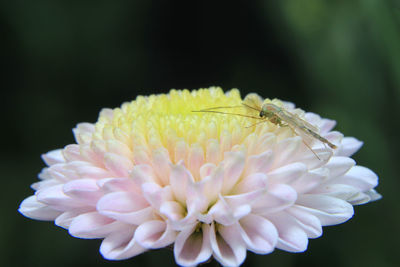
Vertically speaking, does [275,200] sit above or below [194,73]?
below

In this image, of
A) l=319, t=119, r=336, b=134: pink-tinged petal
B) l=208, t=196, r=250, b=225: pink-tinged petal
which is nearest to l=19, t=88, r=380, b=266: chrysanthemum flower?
l=208, t=196, r=250, b=225: pink-tinged petal

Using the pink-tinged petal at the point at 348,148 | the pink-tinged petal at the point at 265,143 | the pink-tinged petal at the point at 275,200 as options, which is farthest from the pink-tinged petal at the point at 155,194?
the pink-tinged petal at the point at 348,148

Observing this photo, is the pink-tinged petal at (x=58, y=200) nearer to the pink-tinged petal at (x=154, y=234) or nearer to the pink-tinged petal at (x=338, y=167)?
the pink-tinged petal at (x=154, y=234)

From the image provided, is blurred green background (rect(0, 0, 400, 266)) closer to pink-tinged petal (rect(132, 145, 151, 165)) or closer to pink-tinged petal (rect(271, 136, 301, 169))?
pink-tinged petal (rect(271, 136, 301, 169))

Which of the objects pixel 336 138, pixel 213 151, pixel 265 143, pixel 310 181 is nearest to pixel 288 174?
pixel 310 181

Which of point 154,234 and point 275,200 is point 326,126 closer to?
point 275,200

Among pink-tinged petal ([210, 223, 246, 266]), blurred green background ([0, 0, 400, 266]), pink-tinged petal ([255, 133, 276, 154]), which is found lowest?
pink-tinged petal ([210, 223, 246, 266])
